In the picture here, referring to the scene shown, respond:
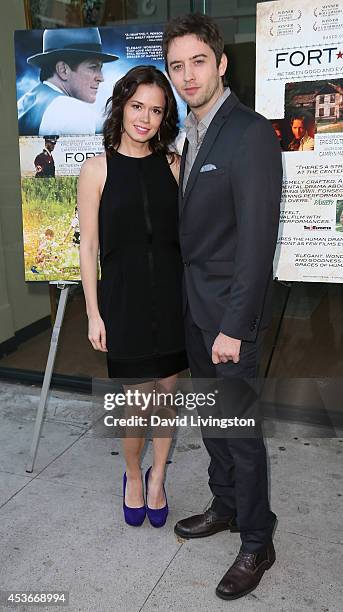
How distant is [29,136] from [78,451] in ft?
5.81

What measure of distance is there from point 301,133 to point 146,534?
2.05 m

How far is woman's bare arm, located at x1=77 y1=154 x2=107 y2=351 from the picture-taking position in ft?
7.59

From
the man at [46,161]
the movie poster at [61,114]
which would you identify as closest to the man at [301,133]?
the movie poster at [61,114]

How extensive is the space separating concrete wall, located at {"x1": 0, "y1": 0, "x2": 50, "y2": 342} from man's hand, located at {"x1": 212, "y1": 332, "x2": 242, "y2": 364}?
238 cm

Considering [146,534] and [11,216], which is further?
[11,216]

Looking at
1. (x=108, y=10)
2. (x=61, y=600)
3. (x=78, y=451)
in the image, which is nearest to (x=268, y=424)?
(x=78, y=451)

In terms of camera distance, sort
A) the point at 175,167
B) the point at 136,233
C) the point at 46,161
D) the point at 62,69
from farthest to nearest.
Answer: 1. the point at 46,161
2. the point at 62,69
3. the point at 175,167
4. the point at 136,233

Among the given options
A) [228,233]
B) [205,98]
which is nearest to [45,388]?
[228,233]

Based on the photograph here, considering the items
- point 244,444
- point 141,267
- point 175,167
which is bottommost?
point 244,444

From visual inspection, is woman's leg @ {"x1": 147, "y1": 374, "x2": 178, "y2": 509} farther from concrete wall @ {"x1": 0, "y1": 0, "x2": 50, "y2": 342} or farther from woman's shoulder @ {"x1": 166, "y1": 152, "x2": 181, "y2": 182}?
concrete wall @ {"x1": 0, "y1": 0, "x2": 50, "y2": 342}

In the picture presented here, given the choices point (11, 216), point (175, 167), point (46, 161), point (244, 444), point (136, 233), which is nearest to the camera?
point (244, 444)

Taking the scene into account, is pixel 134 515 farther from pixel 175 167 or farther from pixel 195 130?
pixel 195 130

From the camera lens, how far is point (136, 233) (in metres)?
2.32

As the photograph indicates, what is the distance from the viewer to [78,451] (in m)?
3.37
